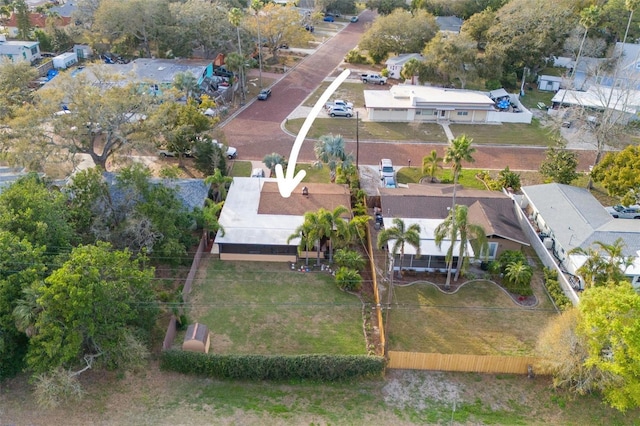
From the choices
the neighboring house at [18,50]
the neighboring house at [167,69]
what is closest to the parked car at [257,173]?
the neighboring house at [167,69]

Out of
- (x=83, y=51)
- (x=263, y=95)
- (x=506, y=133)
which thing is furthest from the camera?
(x=83, y=51)

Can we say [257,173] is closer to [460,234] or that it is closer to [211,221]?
[211,221]

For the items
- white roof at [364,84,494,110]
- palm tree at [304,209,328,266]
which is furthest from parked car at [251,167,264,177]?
white roof at [364,84,494,110]

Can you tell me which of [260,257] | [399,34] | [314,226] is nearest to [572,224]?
[314,226]

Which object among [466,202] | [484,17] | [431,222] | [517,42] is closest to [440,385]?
[431,222]

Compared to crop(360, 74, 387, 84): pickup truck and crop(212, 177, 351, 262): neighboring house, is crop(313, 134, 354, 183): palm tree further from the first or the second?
crop(360, 74, 387, 84): pickup truck
